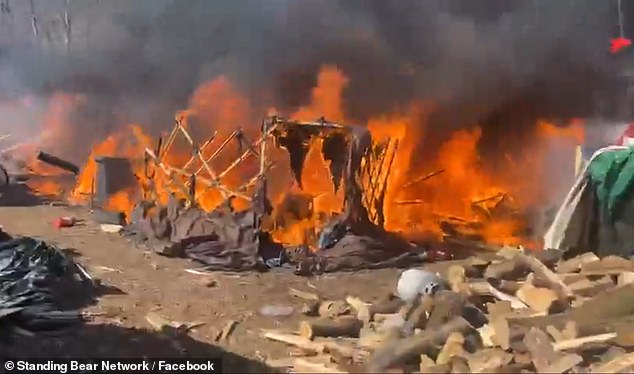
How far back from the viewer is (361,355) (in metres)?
2.47

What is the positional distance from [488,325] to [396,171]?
723 millimetres

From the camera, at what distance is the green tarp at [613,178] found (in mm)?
2941

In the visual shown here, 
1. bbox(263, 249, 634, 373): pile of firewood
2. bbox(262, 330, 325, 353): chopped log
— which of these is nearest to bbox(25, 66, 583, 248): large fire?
bbox(263, 249, 634, 373): pile of firewood

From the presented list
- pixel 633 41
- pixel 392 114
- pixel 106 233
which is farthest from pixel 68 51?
pixel 633 41

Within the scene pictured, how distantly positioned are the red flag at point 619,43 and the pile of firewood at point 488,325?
0.83 meters

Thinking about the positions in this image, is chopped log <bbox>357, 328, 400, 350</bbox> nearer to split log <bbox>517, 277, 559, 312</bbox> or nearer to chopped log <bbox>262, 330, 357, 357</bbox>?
chopped log <bbox>262, 330, 357, 357</bbox>

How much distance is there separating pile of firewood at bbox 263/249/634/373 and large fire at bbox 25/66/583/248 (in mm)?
224

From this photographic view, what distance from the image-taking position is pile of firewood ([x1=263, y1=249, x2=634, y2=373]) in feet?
7.93

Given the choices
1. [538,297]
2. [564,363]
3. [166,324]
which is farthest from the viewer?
[538,297]

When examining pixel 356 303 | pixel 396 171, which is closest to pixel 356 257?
pixel 356 303

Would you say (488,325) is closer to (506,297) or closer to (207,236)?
(506,297)

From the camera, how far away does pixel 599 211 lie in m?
2.96

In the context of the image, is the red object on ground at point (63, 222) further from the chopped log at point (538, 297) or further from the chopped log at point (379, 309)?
the chopped log at point (538, 297)

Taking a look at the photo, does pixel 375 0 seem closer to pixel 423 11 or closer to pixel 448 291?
pixel 423 11
